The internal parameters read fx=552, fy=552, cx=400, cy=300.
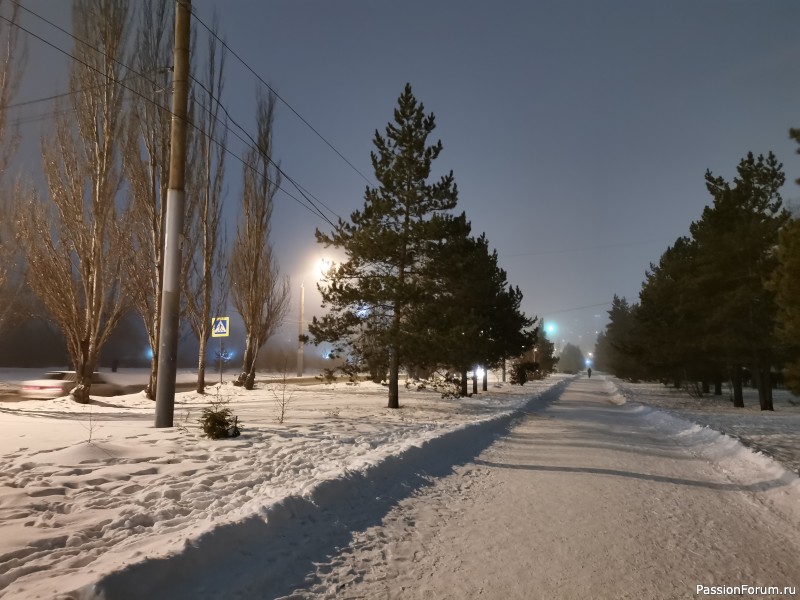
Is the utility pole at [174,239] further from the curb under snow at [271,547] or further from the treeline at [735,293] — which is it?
the treeline at [735,293]

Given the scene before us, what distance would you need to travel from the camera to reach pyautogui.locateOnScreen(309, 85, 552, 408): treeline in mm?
18891

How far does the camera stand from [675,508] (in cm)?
679

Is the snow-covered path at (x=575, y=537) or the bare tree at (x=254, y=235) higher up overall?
the bare tree at (x=254, y=235)

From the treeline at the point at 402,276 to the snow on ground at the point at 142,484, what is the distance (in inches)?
238

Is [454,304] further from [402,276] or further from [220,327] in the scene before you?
[220,327]

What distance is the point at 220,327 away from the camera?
87.7ft

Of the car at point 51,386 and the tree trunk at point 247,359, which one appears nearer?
the car at point 51,386

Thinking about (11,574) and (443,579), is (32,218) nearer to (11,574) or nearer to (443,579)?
(11,574)

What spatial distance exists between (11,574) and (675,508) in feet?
22.3

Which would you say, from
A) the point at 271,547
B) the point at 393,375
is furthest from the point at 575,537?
the point at 393,375

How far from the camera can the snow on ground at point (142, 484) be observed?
13.7 feet

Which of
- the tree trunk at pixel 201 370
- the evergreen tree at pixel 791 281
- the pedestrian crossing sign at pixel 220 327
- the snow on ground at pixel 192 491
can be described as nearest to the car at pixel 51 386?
the tree trunk at pixel 201 370

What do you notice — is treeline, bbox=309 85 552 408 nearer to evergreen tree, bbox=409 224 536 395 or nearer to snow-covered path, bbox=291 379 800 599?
Result: evergreen tree, bbox=409 224 536 395

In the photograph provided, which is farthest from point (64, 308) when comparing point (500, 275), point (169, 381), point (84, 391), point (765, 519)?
point (500, 275)
